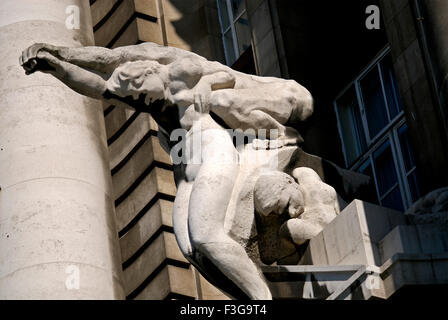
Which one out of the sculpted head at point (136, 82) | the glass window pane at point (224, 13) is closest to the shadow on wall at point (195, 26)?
the glass window pane at point (224, 13)

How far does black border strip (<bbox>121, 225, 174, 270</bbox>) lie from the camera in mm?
26312

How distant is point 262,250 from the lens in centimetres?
1535

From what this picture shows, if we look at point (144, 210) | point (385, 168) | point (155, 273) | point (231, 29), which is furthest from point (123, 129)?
point (385, 168)

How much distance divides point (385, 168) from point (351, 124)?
4.31 feet

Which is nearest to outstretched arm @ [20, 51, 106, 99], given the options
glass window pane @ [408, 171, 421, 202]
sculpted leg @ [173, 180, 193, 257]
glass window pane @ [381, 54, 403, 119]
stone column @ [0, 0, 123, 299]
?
sculpted leg @ [173, 180, 193, 257]

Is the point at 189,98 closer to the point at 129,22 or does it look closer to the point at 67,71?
the point at 67,71

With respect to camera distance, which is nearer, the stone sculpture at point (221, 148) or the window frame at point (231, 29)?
the stone sculpture at point (221, 148)

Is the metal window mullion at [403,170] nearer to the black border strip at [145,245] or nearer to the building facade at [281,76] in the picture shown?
the building facade at [281,76]

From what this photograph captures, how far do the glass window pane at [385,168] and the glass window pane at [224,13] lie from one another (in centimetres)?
693

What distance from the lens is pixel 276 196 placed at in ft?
50.2

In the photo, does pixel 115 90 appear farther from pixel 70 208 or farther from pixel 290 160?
pixel 70 208

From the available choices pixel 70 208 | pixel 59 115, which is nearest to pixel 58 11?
pixel 59 115

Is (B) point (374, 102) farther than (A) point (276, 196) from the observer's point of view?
Yes

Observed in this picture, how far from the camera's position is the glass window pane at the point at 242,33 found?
26969 millimetres
